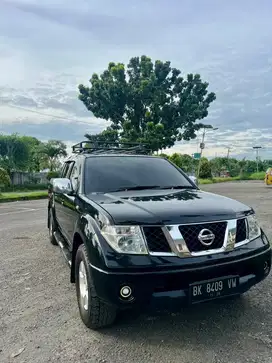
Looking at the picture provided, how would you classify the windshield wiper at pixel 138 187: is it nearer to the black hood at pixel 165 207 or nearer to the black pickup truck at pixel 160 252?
the black hood at pixel 165 207

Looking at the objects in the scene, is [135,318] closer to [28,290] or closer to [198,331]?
[198,331]

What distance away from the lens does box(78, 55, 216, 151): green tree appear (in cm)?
3359

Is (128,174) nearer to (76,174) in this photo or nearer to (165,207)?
(76,174)

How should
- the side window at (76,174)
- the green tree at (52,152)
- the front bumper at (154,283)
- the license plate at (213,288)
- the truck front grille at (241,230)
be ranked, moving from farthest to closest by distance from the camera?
the green tree at (52,152)
the side window at (76,174)
the truck front grille at (241,230)
the license plate at (213,288)
the front bumper at (154,283)

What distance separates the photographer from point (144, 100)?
34406mm

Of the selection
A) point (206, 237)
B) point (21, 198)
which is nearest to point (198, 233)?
point (206, 237)

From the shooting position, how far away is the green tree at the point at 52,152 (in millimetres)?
44500

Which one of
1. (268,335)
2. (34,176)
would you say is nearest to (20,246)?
(268,335)

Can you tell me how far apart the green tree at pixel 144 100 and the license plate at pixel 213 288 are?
97.8 ft

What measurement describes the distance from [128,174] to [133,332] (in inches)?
72.7

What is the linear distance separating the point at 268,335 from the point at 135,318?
1155 mm

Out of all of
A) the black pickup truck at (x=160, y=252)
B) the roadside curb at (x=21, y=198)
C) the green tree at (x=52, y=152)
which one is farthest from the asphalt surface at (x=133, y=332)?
the green tree at (x=52, y=152)

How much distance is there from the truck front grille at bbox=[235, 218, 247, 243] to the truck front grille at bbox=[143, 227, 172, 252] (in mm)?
681

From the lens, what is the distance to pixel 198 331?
292 cm
